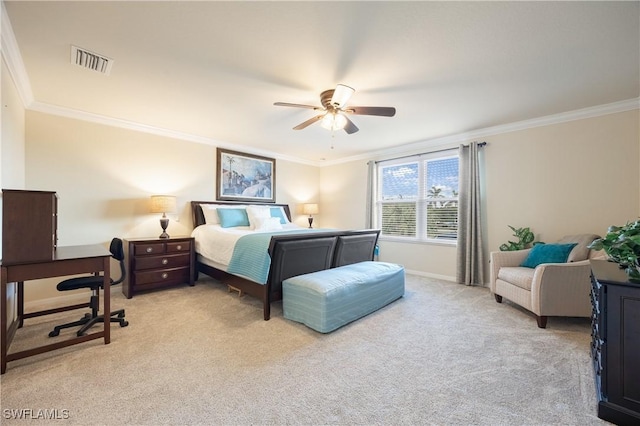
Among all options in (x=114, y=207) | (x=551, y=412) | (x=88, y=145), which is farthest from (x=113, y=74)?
(x=551, y=412)

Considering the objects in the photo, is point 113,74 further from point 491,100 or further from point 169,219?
point 491,100

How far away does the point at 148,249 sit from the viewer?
3.66 metres

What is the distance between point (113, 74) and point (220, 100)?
996 mm

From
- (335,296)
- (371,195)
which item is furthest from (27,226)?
(371,195)

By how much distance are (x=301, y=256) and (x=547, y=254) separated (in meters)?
2.88

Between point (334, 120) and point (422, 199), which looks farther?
point (422, 199)

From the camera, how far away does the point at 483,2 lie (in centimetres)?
166

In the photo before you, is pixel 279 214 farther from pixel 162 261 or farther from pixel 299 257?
pixel 299 257

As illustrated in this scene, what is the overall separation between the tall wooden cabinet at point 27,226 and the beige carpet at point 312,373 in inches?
32.0

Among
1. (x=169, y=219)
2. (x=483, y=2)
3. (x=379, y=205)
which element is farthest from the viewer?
(x=379, y=205)

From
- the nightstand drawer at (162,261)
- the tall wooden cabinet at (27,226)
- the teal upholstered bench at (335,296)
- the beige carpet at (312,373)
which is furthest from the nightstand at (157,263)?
the teal upholstered bench at (335,296)

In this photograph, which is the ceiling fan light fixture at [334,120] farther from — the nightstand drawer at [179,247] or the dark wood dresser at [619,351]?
the nightstand drawer at [179,247]

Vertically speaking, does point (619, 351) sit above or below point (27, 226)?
below

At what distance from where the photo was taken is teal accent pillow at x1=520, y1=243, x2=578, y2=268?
2988 millimetres
